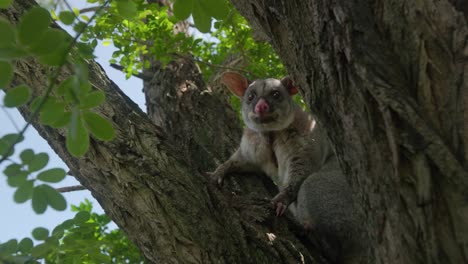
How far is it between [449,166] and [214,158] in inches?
180

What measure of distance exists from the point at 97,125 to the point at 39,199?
19.6 inches

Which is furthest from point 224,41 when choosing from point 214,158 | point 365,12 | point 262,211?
point 365,12

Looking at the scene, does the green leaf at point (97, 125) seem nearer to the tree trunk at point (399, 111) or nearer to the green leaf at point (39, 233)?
the green leaf at point (39, 233)

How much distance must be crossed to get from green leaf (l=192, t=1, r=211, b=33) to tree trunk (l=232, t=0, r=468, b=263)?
1.77 feet

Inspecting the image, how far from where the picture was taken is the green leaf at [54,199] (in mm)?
2811

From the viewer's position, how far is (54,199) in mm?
2816

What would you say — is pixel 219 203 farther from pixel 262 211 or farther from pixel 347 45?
pixel 347 45

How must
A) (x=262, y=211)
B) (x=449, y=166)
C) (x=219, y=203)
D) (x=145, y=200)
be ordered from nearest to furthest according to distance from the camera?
1. (x=449, y=166)
2. (x=145, y=200)
3. (x=219, y=203)
4. (x=262, y=211)

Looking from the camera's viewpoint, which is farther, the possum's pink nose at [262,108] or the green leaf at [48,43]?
the possum's pink nose at [262,108]

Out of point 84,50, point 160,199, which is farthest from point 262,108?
point 84,50

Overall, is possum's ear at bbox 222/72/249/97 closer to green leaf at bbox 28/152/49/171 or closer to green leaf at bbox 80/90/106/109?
green leaf at bbox 28/152/49/171

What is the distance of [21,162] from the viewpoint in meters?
2.80

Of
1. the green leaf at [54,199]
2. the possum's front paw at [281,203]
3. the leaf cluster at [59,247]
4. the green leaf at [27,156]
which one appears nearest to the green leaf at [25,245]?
the leaf cluster at [59,247]

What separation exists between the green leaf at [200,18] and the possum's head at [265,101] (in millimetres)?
4401
